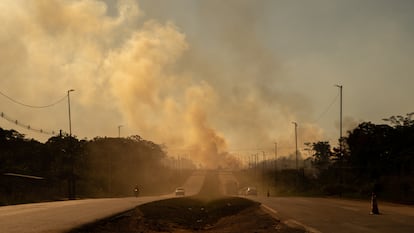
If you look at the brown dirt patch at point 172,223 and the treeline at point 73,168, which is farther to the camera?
the treeline at point 73,168

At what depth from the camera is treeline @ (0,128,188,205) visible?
72.8 m

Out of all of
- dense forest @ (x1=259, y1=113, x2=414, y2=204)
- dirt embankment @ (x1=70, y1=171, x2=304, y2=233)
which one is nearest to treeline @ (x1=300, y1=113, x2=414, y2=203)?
dense forest @ (x1=259, y1=113, x2=414, y2=204)

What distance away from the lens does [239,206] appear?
47.5 metres

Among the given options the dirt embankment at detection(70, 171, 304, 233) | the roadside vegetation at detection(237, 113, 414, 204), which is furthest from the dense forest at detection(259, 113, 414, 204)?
the dirt embankment at detection(70, 171, 304, 233)

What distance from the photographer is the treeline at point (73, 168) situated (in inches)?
2867

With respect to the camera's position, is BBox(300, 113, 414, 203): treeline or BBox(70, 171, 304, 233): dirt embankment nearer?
BBox(70, 171, 304, 233): dirt embankment

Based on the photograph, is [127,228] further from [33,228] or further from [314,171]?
[314,171]

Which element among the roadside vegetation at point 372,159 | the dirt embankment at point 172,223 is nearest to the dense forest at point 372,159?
the roadside vegetation at point 372,159

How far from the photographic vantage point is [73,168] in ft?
300

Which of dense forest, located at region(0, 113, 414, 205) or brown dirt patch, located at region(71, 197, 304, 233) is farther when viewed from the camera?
dense forest, located at region(0, 113, 414, 205)

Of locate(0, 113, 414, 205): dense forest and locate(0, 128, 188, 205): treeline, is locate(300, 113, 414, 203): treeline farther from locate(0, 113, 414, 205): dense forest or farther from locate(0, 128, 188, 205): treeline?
locate(0, 128, 188, 205): treeline

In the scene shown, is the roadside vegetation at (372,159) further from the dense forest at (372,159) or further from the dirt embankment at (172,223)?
the dirt embankment at (172,223)

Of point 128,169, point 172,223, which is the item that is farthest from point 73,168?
point 172,223

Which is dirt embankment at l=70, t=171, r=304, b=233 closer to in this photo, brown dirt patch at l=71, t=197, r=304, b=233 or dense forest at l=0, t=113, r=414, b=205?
brown dirt patch at l=71, t=197, r=304, b=233
